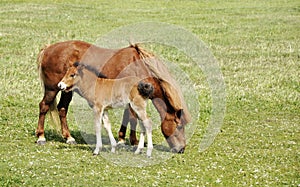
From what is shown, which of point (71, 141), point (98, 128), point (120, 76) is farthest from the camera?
point (71, 141)

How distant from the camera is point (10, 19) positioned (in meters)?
39.1

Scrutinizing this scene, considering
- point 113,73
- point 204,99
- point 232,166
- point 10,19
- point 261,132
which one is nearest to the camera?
point 232,166

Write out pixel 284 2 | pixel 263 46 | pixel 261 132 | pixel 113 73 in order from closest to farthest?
pixel 113 73 < pixel 261 132 < pixel 263 46 < pixel 284 2

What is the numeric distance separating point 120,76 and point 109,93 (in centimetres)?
85

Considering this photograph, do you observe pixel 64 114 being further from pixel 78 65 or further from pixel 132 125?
pixel 78 65

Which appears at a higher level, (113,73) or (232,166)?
(113,73)

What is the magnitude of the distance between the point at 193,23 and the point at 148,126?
1080 inches

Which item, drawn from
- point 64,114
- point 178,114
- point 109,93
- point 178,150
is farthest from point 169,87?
point 64,114

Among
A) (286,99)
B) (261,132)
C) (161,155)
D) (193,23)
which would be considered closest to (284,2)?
(193,23)

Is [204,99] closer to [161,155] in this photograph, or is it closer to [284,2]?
[161,155]

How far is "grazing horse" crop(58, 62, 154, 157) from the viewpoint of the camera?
42.6 feet

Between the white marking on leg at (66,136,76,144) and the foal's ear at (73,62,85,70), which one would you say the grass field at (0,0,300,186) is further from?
the foal's ear at (73,62,85,70)

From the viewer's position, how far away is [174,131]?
13438 mm

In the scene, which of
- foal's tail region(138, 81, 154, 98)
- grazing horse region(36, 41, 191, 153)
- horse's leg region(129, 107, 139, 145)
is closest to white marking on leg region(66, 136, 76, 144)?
grazing horse region(36, 41, 191, 153)
